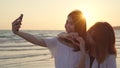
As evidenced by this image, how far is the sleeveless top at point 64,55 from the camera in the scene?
12.8ft

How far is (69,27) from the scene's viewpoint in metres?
3.87

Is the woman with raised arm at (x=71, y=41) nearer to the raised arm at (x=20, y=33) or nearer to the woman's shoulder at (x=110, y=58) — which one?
the raised arm at (x=20, y=33)

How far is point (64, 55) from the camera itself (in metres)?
3.91

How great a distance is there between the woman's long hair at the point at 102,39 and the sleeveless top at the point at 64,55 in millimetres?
156

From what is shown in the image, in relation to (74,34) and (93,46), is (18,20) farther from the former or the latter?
(93,46)

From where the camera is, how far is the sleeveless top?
3889 mm

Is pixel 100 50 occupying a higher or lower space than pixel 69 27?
lower

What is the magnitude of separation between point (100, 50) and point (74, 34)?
13.3 inches

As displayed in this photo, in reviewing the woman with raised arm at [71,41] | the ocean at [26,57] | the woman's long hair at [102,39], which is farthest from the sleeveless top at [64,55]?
the ocean at [26,57]

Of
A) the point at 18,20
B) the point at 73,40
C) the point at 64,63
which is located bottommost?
the point at 64,63

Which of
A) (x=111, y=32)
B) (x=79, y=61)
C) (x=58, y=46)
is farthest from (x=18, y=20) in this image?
(x=111, y=32)

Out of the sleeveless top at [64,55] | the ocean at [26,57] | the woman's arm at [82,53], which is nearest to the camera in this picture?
the woman's arm at [82,53]

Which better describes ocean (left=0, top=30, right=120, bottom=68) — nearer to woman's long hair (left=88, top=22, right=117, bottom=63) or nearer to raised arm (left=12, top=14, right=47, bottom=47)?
raised arm (left=12, top=14, right=47, bottom=47)

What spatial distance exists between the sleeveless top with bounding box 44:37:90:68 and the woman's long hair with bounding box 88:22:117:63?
156mm
